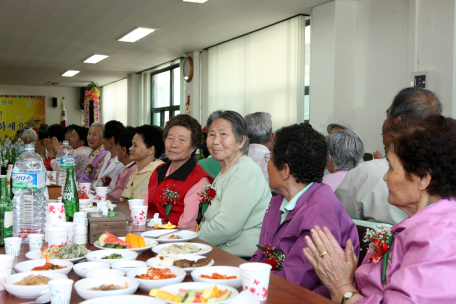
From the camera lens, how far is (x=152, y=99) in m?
12.1

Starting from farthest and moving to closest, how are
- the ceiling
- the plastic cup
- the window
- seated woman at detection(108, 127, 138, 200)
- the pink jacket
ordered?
the window, the ceiling, seated woman at detection(108, 127, 138, 200), the plastic cup, the pink jacket

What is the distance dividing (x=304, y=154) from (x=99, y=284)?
1000 mm

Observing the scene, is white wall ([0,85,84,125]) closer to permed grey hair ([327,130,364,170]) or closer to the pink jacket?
permed grey hair ([327,130,364,170])

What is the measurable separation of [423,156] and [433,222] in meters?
0.20

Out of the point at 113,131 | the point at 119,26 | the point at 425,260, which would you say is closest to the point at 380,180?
the point at 425,260

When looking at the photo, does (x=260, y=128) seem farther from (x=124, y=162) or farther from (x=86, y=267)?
(x=86, y=267)

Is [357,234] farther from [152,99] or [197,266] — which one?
[152,99]

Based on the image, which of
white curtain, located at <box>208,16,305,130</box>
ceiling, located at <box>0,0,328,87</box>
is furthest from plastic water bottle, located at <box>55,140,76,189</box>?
white curtain, located at <box>208,16,305,130</box>

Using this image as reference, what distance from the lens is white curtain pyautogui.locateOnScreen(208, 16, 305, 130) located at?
22.5 feet

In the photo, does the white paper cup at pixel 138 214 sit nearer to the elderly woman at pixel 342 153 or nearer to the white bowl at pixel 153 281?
the white bowl at pixel 153 281

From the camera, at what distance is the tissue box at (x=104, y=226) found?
1881mm

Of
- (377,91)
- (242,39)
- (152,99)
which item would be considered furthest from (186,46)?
(377,91)

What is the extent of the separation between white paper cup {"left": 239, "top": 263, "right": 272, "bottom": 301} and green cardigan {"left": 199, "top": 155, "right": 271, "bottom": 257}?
1.03 meters

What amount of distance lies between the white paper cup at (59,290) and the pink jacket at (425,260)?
821 mm
